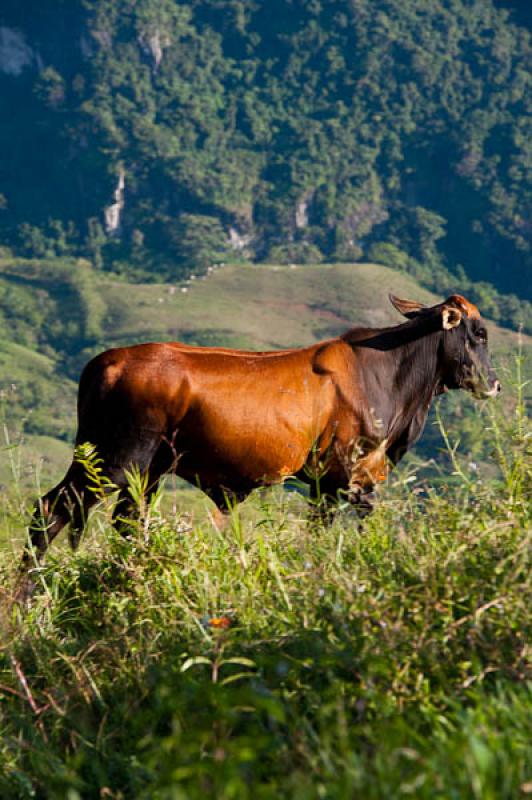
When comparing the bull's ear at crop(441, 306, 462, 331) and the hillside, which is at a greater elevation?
the bull's ear at crop(441, 306, 462, 331)

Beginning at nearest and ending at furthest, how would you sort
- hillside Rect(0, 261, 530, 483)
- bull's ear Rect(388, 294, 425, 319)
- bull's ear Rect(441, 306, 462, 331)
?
bull's ear Rect(441, 306, 462, 331) → bull's ear Rect(388, 294, 425, 319) → hillside Rect(0, 261, 530, 483)

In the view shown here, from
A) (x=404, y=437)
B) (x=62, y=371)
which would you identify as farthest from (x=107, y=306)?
(x=404, y=437)

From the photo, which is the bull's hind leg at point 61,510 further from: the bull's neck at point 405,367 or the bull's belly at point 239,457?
the bull's neck at point 405,367

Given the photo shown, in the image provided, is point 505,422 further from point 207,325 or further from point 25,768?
point 207,325

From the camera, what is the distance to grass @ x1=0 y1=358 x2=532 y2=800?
13.0ft

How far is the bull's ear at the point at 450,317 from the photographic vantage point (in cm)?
912

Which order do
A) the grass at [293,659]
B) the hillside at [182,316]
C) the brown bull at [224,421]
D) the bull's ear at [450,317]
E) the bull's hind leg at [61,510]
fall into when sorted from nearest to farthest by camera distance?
the grass at [293,659] < the bull's hind leg at [61,510] < the brown bull at [224,421] < the bull's ear at [450,317] < the hillside at [182,316]

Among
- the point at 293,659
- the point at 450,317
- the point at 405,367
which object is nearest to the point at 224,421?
the point at 405,367

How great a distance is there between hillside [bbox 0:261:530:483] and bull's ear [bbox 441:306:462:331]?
14391cm

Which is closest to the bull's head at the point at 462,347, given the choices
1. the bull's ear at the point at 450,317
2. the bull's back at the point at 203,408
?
the bull's ear at the point at 450,317

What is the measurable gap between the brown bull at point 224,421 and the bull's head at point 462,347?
52 cm

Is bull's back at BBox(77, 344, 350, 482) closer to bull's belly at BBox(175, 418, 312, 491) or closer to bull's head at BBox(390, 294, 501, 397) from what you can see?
bull's belly at BBox(175, 418, 312, 491)

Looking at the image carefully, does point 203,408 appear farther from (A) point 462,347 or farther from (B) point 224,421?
(A) point 462,347

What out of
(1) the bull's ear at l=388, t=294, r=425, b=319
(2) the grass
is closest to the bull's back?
(2) the grass
